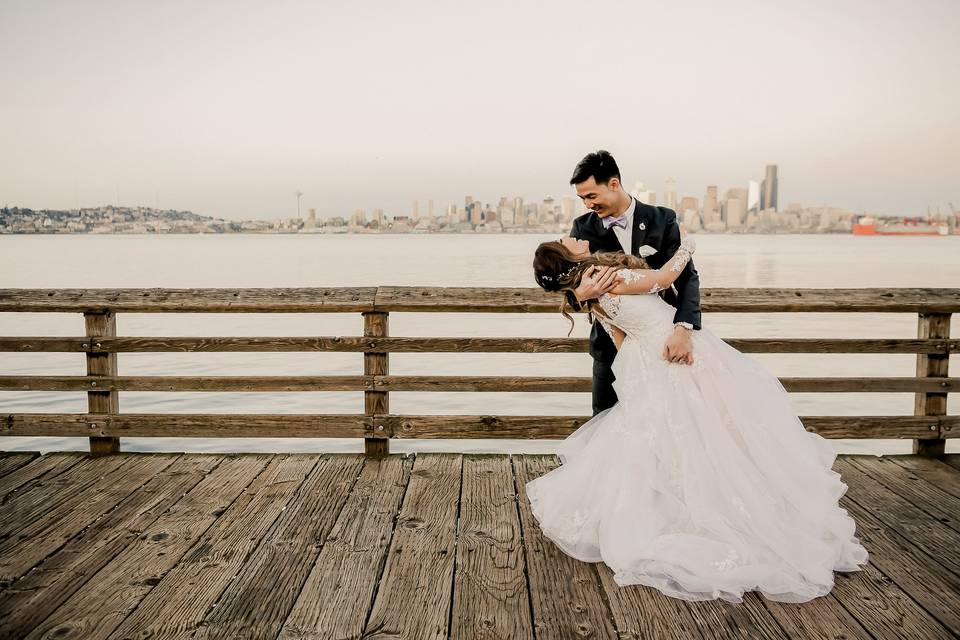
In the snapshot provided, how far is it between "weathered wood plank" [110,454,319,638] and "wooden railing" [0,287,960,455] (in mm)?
610

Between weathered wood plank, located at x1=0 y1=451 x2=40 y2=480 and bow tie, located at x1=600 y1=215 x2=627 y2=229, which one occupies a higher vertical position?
bow tie, located at x1=600 y1=215 x2=627 y2=229

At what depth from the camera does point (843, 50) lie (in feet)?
136

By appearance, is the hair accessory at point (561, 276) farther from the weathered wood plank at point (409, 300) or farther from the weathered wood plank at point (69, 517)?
the weathered wood plank at point (69, 517)

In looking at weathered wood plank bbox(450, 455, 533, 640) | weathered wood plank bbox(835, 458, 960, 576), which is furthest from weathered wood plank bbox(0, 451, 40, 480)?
weathered wood plank bbox(835, 458, 960, 576)

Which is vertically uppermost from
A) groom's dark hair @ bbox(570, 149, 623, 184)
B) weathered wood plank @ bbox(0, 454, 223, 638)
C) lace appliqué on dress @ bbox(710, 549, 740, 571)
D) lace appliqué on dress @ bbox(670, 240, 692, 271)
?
groom's dark hair @ bbox(570, 149, 623, 184)

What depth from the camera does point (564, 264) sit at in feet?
9.97

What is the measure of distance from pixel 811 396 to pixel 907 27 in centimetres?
2651

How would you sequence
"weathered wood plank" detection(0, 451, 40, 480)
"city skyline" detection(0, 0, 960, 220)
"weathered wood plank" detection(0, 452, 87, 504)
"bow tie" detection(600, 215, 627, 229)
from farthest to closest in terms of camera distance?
"city skyline" detection(0, 0, 960, 220), "weathered wood plank" detection(0, 451, 40, 480), "weathered wood plank" detection(0, 452, 87, 504), "bow tie" detection(600, 215, 627, 229)

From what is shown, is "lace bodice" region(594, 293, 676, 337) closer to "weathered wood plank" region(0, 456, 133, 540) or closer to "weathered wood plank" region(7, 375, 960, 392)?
"weathered wood plank" region(7, 375, 960, 392)

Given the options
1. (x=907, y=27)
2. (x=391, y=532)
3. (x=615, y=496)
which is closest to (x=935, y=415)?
(x=615, y=496)

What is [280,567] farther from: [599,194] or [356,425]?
[599,194]

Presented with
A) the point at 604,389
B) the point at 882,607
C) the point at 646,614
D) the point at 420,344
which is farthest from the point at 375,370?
the point at 882,607

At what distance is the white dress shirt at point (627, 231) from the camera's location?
328 cm

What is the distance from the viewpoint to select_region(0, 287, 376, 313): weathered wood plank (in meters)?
4.42
